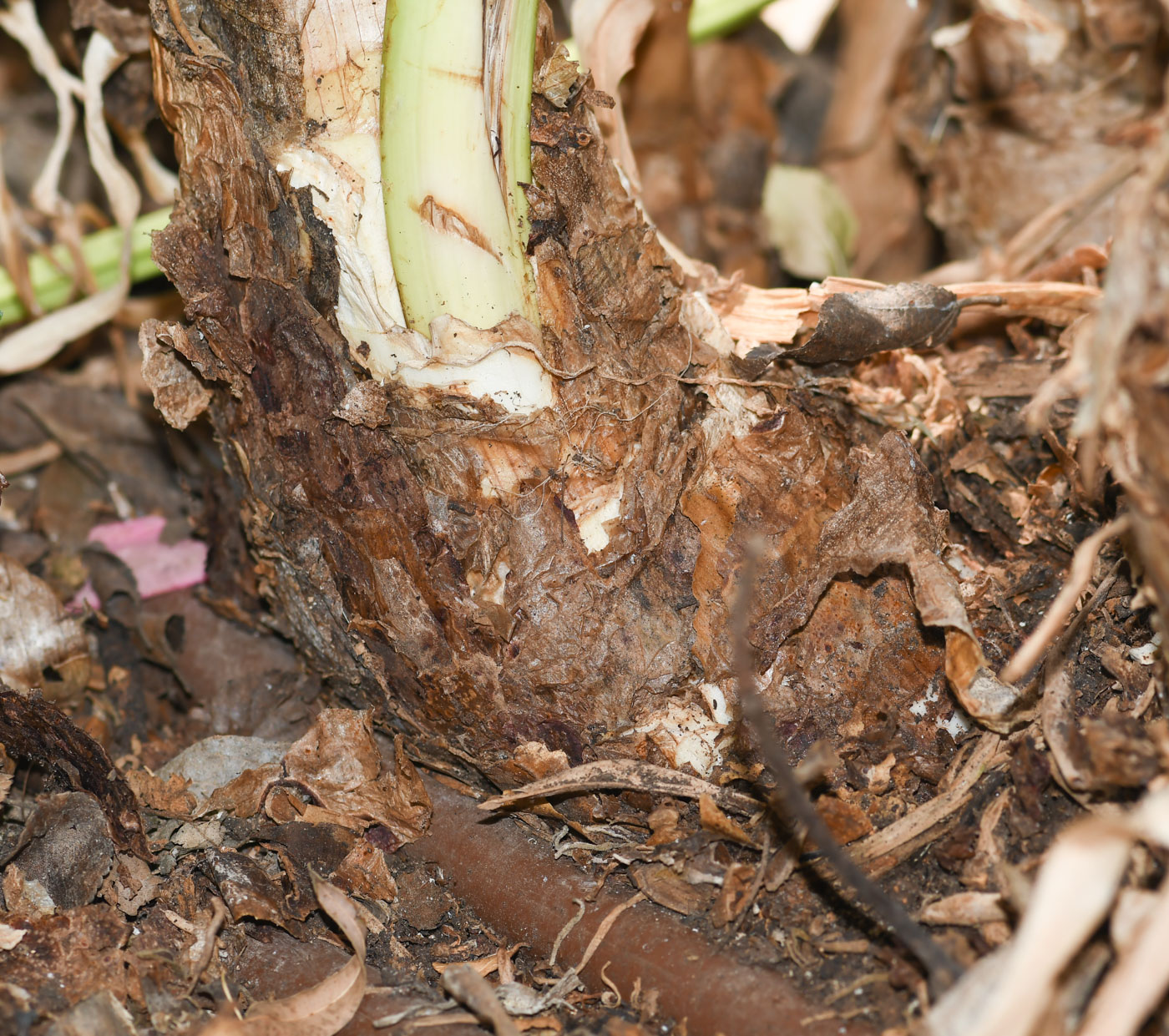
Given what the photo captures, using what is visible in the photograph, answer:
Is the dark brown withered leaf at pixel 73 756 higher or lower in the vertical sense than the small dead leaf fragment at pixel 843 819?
lower

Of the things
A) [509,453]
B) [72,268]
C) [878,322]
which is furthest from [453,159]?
[72,268]

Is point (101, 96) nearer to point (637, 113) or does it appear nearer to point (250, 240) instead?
point (250, 240)

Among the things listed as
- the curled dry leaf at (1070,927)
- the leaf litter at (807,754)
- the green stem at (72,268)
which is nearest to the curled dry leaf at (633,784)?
the leaf litter at (807,754)

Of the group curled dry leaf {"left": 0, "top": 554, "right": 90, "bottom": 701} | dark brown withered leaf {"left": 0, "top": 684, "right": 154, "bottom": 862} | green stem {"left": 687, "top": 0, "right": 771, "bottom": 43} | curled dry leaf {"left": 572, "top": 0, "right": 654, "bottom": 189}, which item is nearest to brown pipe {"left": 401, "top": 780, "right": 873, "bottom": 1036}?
dark brown withered leaf {"left": 0, "top": 684, "right": 154, "bottom": 862}

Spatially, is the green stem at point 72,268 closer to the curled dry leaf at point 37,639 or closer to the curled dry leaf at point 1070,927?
the curled dry leaf at point 37,639

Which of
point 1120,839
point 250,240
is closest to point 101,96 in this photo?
point 250,240

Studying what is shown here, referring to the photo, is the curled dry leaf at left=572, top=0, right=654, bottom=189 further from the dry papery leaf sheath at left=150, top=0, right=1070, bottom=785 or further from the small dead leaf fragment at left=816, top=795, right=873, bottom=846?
the small dead leaf fragment at left=816, top=795, right=873, bottom=846
